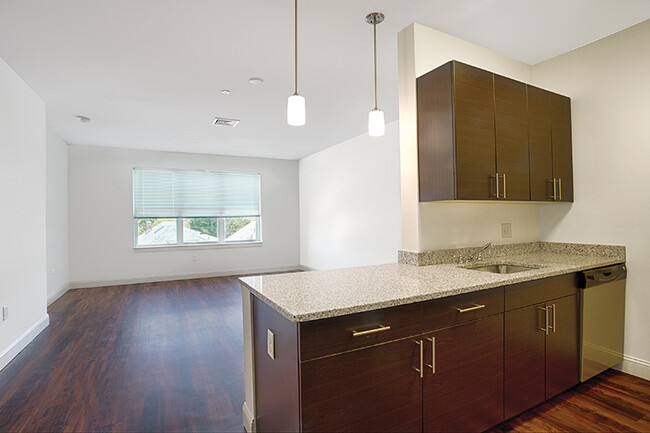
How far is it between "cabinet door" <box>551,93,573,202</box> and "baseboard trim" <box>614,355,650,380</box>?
1.25 m

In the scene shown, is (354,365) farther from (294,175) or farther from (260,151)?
(294,175)

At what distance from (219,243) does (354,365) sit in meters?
6.27

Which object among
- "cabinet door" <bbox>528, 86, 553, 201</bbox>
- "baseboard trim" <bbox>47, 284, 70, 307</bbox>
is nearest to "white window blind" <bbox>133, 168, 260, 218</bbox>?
"baseboard trim" <bbox>47, 284, 70, 307</bbox>

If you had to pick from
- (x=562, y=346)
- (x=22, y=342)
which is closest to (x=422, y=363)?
(x=562, y=346)

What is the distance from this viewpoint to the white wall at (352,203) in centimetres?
511

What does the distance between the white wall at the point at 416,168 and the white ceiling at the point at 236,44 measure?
0.32 feet

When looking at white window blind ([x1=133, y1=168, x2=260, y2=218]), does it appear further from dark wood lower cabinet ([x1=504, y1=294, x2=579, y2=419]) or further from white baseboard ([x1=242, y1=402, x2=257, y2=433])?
dark wood lower cabinet ([x1=504, y1=294, x2=579, y2=419])

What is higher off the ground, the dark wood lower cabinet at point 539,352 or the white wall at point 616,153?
the white wall at point 616,153

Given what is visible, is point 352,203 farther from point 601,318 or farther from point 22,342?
point 22,342

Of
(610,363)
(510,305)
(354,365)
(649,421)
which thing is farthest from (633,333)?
(354,365)

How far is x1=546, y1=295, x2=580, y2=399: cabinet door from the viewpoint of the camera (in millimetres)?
2152

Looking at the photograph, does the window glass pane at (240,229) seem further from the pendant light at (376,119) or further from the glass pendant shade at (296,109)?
the glass pendant shade at (296,109)

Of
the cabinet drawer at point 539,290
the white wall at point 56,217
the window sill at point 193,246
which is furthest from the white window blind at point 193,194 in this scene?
the cabinet drawer at point 539,290

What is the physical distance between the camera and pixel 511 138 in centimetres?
245
